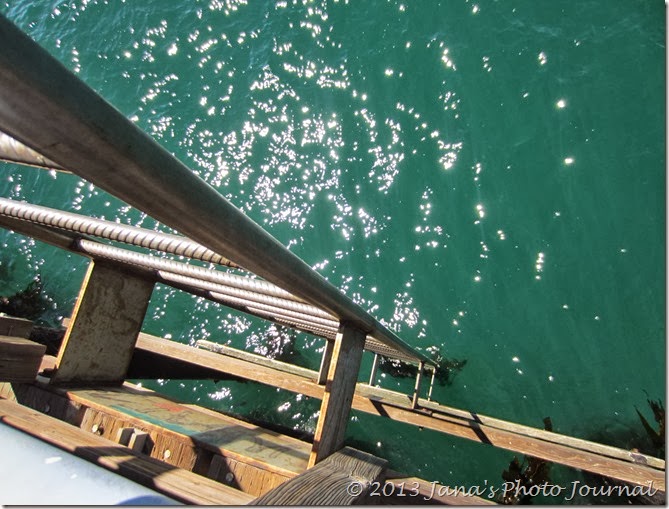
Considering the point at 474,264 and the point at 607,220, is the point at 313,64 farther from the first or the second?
the point at 607,220

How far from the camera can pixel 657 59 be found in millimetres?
8344

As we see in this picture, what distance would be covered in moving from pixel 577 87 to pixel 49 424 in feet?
37.2

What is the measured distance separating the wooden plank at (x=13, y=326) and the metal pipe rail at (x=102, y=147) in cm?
364

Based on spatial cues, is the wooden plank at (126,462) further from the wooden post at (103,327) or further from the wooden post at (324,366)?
the wooden post at (324,366)

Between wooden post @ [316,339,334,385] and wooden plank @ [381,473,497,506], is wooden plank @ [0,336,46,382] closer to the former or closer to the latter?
wooden plank @ [381,473,497,506]

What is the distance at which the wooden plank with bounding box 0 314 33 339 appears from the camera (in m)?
3.42

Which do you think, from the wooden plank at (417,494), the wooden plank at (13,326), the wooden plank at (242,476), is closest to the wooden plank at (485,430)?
the wooden plank at (13,326)

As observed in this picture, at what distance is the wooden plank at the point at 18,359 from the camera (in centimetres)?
292

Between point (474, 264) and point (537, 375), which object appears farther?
point (474, 264)

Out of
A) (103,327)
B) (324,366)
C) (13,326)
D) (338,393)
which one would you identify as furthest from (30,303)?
(338,393)

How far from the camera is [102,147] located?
0.72 metres

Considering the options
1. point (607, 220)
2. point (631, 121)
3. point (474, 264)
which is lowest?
point (474, 264)

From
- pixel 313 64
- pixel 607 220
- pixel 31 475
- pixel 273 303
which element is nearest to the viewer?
pixel 31 475

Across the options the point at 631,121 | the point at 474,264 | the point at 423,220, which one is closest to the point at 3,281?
the point at 423,220
